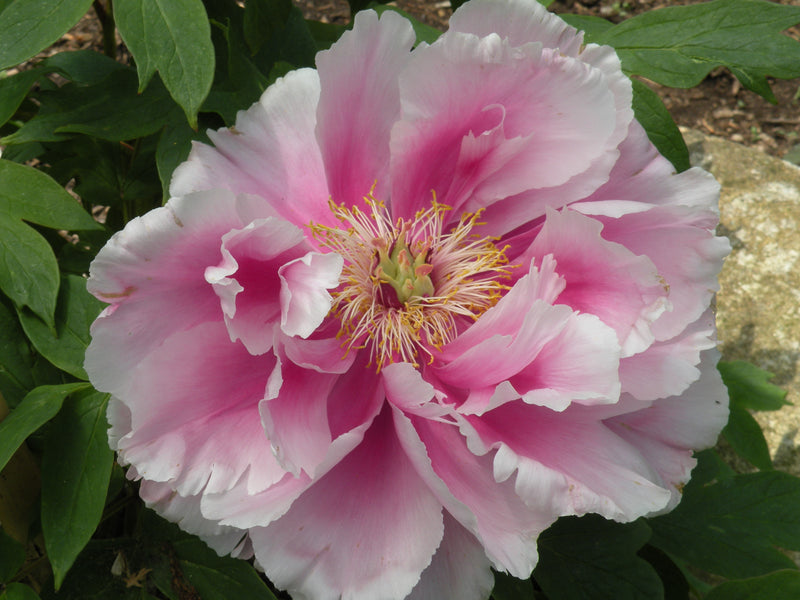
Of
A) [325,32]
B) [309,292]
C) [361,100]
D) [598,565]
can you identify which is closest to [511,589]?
[598,565]

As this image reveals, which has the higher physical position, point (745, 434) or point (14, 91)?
point (14, 91)

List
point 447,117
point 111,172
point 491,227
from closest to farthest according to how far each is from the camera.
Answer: point 447,117 → point 491,227 → point 111,172

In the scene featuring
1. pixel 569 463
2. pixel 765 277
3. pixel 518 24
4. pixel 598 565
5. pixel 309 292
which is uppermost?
pixel 518 24

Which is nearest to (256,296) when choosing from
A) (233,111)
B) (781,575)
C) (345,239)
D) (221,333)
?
(221,333)

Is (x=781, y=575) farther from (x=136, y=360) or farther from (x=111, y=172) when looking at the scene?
(x=111, y=172)

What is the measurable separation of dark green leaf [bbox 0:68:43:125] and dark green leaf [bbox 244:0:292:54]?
11.8 inches

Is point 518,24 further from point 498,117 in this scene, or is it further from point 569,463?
point 569,463

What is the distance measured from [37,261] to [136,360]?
303 millimetres

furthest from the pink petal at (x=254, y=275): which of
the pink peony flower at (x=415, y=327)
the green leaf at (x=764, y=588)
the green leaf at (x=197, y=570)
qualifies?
the green leaf at (x=764, y=588)

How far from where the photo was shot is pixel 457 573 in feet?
3.01

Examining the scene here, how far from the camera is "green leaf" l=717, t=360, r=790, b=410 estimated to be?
5.23 feet

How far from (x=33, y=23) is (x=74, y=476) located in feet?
1.73

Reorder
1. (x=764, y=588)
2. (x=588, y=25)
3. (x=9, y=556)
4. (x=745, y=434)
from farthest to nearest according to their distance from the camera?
(x=745, y=434) → (x=588, y=25) → (x=764, y=588) → (x=9, y=556)

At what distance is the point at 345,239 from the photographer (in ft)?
3.36
